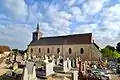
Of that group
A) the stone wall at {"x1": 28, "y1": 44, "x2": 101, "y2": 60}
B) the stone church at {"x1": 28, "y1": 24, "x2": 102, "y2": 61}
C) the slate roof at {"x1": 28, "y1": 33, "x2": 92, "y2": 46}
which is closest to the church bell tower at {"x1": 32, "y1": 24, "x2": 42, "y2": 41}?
the stone church at {"x1": 28, "y1": 24, "x2": 102, "y2": 61}

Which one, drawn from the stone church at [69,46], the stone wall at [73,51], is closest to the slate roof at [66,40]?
the stone church at [69,46]

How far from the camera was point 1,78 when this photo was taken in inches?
518

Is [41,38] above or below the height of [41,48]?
above

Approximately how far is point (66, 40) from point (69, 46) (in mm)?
2760

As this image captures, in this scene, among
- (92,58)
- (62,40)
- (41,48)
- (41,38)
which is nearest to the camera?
(92,58)

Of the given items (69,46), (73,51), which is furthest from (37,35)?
(73,51)

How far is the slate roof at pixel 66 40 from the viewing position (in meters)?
43.6

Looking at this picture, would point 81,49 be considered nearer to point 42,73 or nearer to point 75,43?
point 75,43

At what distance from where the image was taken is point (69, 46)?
45.5m

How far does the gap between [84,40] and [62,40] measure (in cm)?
782

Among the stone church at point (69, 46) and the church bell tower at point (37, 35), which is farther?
the church bell tower at point (37, 35)

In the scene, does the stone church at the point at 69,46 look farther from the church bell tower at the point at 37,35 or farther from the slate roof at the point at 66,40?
the church bell tower at the point at 37,35

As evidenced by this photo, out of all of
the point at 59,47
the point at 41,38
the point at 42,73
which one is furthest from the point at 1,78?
the point at 41,38

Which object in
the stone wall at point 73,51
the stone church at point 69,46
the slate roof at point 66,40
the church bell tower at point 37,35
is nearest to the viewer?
the stone wall at point 73,51
